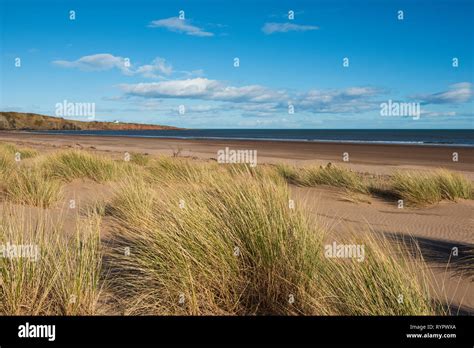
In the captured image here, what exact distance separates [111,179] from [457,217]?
7.81 m

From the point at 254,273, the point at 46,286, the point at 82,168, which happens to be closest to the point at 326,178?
the point at 82,168

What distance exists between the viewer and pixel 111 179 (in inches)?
413

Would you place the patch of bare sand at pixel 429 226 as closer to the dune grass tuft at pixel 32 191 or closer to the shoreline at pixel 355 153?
the dune grass tuft at pixel 32 191

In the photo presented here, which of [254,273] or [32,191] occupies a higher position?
[32,191]

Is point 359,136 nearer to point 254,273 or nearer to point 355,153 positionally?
point 355,153

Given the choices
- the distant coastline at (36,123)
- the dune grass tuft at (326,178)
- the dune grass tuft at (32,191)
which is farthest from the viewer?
the distant coastline at (36,123)

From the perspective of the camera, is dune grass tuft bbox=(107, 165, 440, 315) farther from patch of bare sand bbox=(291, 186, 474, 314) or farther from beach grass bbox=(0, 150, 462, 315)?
patch of bare sand bbox=(291, 186, 474, 314)

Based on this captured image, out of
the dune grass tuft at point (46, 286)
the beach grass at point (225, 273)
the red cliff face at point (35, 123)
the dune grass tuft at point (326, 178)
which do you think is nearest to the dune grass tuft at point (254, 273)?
the beach grass at point (225, 273)

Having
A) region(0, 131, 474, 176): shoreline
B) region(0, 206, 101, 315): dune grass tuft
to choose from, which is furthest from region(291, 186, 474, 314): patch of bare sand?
region(0, 131, 474, 176): shoreline

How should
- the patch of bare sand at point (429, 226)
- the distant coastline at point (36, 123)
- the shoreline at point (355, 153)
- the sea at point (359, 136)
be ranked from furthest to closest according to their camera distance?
the distant coastline at point (36, 123), the sea at point (359, 136), the shoreline at point (355, 153), the patch of bare sand at point (429, 226)
